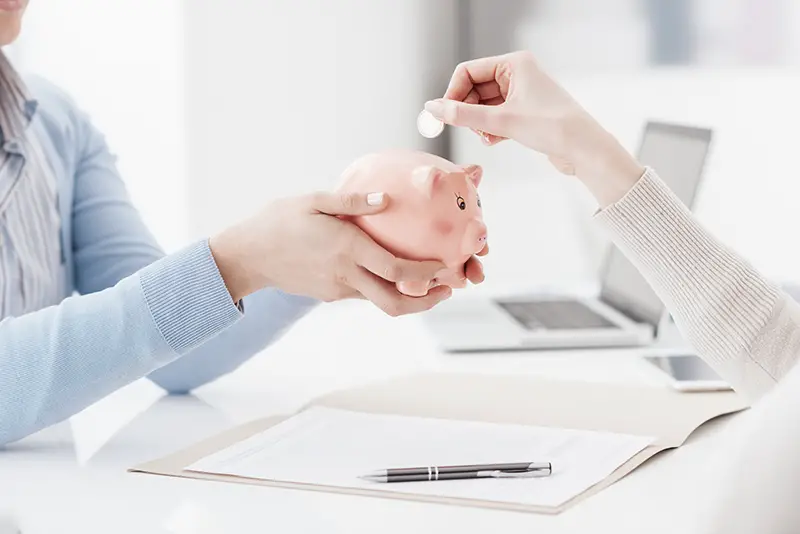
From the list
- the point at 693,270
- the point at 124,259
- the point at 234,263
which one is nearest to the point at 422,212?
the point at 234,263

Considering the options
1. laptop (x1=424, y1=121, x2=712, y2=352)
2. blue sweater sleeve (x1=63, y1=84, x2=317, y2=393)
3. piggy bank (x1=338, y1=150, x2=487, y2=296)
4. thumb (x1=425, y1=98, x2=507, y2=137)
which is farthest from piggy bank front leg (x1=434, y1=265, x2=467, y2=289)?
laptop (x1=424, y1=121, x2=712, y2=352)

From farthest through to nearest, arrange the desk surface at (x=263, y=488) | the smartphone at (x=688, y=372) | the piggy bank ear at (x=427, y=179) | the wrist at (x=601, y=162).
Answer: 1. the smartphone at (x=688, y=372)
2. the wrist at (x=601, y=162)
3. the piggy bank ear at (x=427, y=179)
4. the desk surface at (x=263, y=488)

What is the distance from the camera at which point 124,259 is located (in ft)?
4.10

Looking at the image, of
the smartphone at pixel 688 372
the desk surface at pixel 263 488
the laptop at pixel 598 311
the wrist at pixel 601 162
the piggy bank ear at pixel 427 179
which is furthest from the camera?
the laptop at pixel 598 311

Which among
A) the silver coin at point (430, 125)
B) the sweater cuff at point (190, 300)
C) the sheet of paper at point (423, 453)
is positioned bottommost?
the sheet of paper at point (423, 453)

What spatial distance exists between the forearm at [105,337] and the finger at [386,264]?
109 mm

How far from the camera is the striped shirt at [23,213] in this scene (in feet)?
3.78

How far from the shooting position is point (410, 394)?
108cm

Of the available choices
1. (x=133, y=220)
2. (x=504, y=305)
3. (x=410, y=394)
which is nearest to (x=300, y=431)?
(x=410, y=394)

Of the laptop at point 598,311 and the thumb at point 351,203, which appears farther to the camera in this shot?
the laptop at point 598,311

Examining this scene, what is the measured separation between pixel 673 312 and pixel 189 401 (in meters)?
0.46

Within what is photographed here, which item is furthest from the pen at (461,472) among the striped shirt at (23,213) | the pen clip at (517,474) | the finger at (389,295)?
the striped shirt at (23,213)

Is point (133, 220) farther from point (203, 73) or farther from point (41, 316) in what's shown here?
point (203, 73)

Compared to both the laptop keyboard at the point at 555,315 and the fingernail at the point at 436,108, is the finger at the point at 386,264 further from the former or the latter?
the laptop keyboard at the point at 555,315
